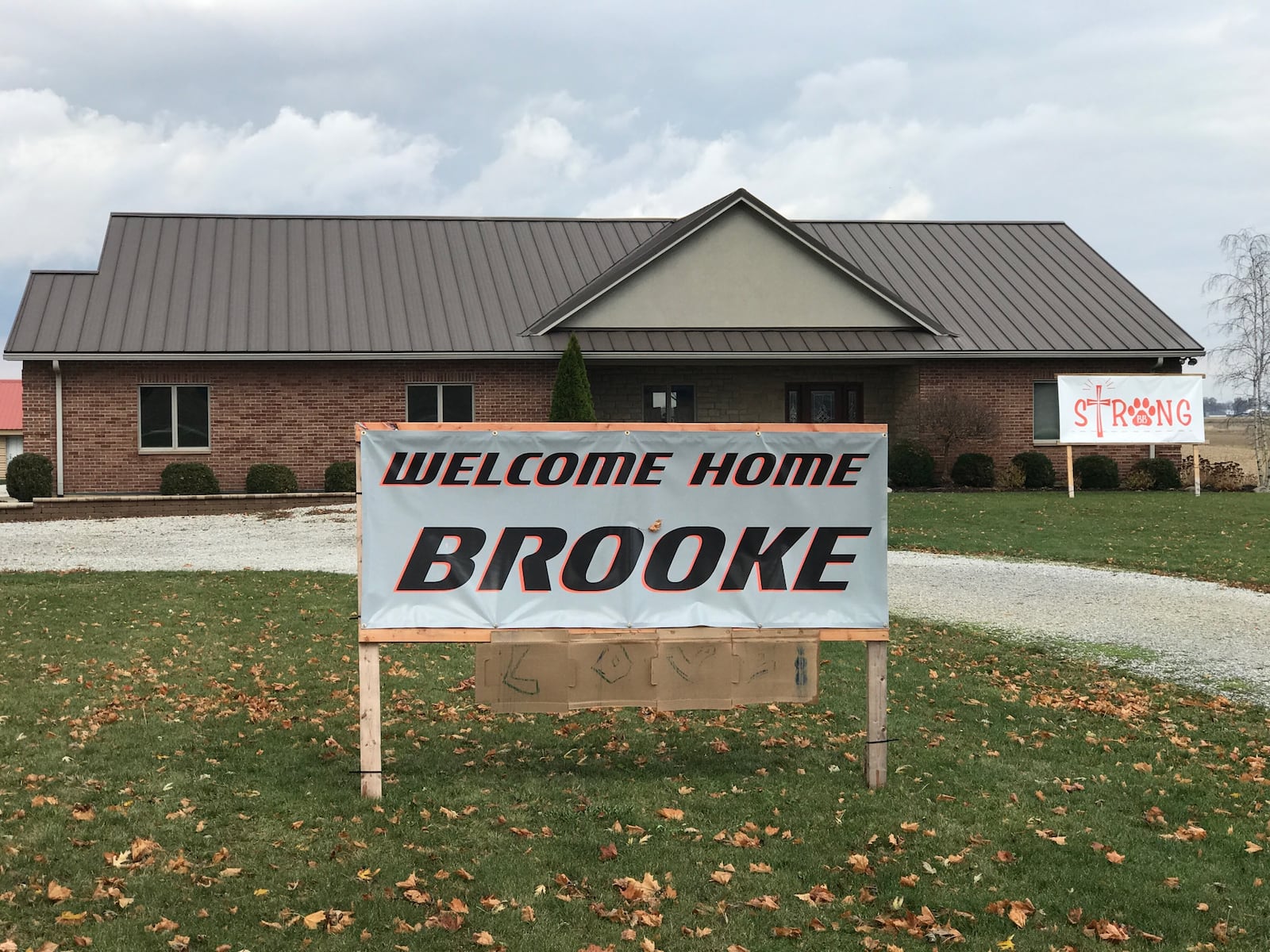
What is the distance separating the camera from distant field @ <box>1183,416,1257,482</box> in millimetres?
41188

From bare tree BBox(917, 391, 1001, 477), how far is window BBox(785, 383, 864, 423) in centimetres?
183

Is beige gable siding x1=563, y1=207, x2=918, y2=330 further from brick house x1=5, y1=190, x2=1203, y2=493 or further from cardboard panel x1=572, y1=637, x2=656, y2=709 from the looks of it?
cardboard panel x1=572, y1=637, x2=656, y2=709

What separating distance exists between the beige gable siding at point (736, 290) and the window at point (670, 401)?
1901mm

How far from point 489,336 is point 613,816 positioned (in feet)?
67.2

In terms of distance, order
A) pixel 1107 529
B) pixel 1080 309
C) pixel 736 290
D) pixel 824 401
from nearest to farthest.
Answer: pixel 1107 529 → pixel 736 290 → pixel 824 401 → pixel 1080 309

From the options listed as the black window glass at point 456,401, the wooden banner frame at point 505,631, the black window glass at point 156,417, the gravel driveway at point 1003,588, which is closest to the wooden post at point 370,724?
the wooden banner frame at point 505,631

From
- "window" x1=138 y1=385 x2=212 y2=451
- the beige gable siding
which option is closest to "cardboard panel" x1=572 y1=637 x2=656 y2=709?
the beige gable siding

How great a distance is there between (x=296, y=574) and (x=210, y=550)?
3.50m

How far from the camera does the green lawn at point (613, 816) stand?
4660 millimetres

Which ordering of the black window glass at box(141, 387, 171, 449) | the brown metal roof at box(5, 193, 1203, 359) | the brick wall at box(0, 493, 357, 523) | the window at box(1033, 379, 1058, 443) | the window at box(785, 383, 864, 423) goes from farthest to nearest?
the window at box(785, 383, 864, 423)
the window at box(1033, 379, 1058, 443)
the brown metal roof at box(5, 193, 1203, 359)
the black window glass at box(141, 387, 171, 449)
the brick wall at box(0, 493, 357, 523)

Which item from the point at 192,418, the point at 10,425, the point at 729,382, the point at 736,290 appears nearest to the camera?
the point at 192,418

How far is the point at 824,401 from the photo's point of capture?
28.3 m

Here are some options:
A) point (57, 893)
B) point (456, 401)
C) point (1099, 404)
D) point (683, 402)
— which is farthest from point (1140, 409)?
point (57, 893)

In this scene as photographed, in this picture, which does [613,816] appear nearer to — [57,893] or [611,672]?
[611,672]
